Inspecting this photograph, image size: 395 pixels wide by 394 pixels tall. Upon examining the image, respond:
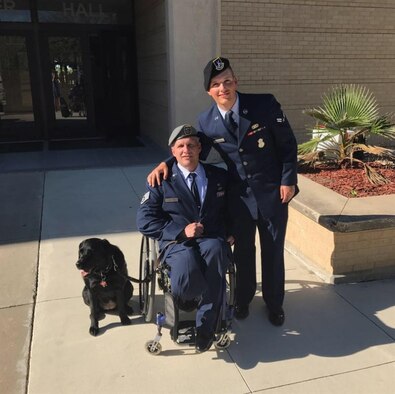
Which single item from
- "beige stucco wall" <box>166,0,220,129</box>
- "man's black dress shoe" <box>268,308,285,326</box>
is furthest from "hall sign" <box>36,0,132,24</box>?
"man's black dress shoe" <box>268,308,285,326</box>

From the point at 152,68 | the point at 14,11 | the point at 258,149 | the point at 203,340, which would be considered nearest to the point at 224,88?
the point at 258,149

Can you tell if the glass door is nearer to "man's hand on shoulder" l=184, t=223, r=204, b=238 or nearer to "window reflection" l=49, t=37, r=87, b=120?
"window reflection" l=49, t=37, r=87, b=120

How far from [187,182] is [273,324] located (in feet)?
3.81

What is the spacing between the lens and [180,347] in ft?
9.03

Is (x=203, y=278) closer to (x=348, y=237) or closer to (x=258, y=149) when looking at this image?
(x=258, y=149)

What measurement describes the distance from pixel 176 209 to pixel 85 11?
850 cm

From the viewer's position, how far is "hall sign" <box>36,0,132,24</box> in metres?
9.50

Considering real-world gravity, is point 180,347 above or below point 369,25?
below

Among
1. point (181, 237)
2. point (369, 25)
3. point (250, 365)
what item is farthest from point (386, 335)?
point (369, 25)

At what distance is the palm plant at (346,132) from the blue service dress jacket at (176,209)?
2.56 m

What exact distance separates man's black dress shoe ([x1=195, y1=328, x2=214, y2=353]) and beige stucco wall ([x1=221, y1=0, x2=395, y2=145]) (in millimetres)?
5950

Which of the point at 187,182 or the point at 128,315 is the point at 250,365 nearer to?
the point at 128,315

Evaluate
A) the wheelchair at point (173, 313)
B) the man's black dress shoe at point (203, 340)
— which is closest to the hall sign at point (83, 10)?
the wheelchair at point (173, 313)

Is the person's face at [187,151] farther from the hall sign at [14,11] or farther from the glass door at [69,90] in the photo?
the hall sign at [14,11]
